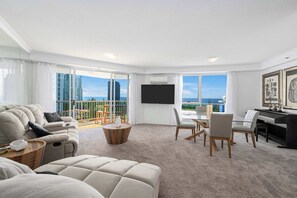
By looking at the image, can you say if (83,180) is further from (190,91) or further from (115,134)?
(190,91)

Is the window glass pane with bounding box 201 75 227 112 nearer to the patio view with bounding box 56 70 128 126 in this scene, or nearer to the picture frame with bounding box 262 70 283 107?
the picture frame with bounding box 262 70 283 107

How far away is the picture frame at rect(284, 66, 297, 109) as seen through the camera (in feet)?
11.4

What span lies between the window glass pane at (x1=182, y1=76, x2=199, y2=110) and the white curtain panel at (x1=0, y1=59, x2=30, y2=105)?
17.6 ft

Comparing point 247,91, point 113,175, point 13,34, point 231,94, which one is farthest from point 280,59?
point 13,34

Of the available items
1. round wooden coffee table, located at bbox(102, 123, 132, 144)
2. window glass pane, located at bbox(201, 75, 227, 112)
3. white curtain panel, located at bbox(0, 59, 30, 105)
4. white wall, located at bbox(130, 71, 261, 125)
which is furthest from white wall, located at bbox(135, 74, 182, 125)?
white curtain panel, located at bbox(0, 59, 30, 105)

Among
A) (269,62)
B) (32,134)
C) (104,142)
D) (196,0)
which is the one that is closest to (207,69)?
(269,62)

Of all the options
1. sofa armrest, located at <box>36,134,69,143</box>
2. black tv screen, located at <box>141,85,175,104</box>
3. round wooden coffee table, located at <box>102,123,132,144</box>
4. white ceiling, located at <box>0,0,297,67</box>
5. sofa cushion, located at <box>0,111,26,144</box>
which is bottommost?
round wooden coffee table, located at <box>102,123,132,144</box>

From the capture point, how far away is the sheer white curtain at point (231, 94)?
505 cm

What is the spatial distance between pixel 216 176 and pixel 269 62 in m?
4.25

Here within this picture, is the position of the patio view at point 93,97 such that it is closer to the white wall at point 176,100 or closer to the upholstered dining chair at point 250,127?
the white wall at point 176,100

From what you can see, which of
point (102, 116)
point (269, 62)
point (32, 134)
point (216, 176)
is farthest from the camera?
point (102, 116)

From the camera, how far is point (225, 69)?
200 inches

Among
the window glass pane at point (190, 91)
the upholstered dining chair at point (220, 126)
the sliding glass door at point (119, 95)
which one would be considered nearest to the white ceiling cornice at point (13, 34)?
the sliding glass door at point (119, 95)

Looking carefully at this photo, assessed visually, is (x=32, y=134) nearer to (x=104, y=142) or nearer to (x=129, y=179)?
(x=104, y=142)
